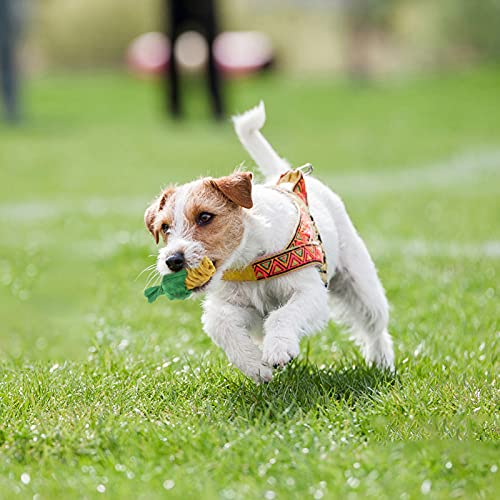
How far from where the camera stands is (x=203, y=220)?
4324mm

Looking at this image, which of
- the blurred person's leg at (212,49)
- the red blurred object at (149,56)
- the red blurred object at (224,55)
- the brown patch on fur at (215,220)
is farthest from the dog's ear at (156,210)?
the red blurred object at (149,56)

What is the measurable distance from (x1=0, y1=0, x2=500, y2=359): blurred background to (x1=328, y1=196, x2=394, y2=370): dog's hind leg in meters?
0.65

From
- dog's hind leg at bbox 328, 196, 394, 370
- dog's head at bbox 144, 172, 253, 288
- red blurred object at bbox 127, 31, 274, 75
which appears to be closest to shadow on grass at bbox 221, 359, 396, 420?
dog's hind leg at bbox 328, 196, 394, 370

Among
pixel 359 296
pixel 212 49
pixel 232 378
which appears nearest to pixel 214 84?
pixel 212 49

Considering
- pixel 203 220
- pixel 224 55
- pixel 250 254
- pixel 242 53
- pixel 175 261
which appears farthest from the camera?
pixel 242 53

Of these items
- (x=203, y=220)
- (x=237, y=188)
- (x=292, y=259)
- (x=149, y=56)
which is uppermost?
(x=237, y=188)

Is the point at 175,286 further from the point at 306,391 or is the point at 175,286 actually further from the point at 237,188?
the point at 306,391

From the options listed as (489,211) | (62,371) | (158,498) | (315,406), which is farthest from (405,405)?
(489,211)

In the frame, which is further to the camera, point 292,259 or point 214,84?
point 214,84

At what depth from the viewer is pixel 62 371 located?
5.15 meters

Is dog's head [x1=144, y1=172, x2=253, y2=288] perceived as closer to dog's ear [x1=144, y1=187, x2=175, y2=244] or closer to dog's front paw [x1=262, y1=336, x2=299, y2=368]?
dog's ear [x1=144, y1=187, x2=175, y2=244]

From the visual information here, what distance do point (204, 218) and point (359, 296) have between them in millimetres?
1448

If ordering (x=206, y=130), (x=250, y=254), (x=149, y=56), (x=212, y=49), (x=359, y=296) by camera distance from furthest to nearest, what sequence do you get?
(x=149, y=56)
(x=206, y=130)
(x=212, y=49)
(x=359, y=296)
(x=250, y=254)

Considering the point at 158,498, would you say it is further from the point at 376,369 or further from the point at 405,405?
the point at 376,369
